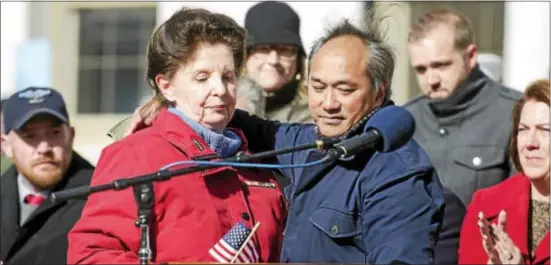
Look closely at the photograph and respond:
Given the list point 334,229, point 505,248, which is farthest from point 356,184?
point 505,248

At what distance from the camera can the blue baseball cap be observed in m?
6.47

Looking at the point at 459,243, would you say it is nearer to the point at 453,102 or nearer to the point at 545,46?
the point at 453,102

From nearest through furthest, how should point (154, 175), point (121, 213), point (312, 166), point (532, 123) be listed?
point (154, 175), point (121, 213), point (312, 166), point (532, 123)

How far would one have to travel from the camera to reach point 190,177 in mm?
3787

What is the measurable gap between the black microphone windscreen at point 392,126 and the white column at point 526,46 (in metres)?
4.15

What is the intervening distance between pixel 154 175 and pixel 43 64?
19.3 feet

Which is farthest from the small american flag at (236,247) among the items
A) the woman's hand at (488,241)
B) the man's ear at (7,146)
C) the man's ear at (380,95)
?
the man's ear at (7,146)

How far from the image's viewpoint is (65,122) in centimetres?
652

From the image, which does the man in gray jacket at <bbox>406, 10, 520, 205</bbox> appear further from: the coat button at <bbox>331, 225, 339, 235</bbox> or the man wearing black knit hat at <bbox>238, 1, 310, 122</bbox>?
the coat button at <bbox>331, 225, 339, 235</bbox>

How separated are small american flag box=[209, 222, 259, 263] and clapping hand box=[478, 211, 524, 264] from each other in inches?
64.0

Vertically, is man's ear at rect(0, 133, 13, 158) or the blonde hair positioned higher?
the blonde hair

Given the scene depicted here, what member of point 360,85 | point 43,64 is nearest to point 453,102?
point 360,85

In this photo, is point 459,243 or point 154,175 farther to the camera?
point 459,243

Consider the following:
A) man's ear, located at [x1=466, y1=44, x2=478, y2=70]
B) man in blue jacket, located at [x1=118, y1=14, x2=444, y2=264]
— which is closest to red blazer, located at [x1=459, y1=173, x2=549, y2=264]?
man's ear, located at [x1=466, y1=44, x2=478, y2=70]
